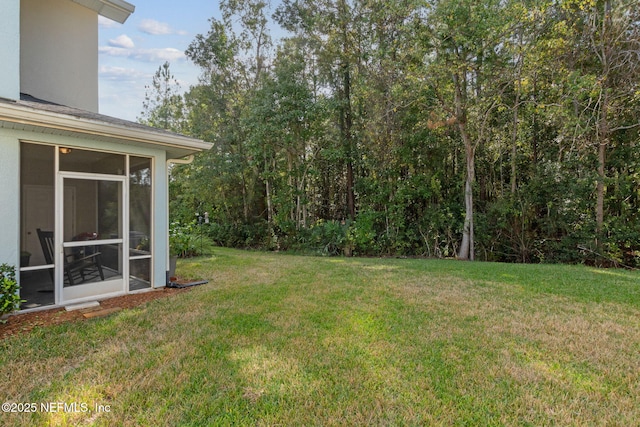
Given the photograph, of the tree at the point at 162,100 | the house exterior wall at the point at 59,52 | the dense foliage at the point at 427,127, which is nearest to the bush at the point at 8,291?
the house exterior wall at the point at 59,52

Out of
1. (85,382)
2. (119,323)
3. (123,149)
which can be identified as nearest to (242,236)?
(123,149)

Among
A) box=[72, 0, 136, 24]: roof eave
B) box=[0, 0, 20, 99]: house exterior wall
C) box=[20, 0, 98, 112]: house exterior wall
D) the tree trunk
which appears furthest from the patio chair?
the tree trunk

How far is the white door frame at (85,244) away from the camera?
4.26 m

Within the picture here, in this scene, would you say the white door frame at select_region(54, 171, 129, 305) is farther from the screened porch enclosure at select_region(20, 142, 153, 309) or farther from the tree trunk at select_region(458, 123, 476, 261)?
the tree trunk at select_region(458, 123, 476, 261)

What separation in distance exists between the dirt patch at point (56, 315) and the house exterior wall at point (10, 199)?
68cm

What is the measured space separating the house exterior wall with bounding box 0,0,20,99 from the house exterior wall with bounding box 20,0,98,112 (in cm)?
221

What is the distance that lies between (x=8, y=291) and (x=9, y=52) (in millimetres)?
3192

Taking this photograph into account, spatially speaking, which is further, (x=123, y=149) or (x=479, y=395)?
(x=123, y=149)

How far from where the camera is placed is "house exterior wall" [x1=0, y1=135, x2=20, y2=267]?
3.78 m

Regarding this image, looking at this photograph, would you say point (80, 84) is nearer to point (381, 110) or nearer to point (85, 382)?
point (85, 382)

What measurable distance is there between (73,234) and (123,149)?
1.41 m

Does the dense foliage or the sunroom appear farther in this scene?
the dense foliage

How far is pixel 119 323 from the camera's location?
3.72m

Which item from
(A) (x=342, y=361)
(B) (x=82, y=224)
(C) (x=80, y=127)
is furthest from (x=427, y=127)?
(B) (x=82, y=224)
